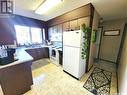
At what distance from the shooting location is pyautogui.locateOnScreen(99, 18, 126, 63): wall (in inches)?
144

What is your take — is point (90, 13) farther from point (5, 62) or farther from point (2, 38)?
point (2, 38)

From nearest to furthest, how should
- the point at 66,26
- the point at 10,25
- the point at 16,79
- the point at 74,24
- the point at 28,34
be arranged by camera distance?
1. the point at 16,79
2. the point at 74,24
3. the point at 10,25
4. the point at 66,26
5. the point at 28,34

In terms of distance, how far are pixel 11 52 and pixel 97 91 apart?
7.93ft

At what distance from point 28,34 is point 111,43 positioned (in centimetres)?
491

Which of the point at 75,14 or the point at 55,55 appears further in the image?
the point at 55,55

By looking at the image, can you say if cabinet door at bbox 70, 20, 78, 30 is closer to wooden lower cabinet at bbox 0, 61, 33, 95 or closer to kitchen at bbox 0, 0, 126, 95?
kitchen at bbox 0, 0, 126, 95

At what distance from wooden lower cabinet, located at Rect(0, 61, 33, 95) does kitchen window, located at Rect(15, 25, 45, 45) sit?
2.62 m

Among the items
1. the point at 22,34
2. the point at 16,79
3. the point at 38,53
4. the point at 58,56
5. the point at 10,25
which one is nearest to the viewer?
the point at 16,79

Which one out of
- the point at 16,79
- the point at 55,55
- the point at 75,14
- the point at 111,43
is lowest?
the point at 16,79

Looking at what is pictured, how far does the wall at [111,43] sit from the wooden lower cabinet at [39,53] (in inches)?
138

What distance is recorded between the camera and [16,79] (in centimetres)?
160

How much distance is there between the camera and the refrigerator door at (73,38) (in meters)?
2.14

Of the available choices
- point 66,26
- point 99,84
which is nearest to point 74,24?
point 66,26

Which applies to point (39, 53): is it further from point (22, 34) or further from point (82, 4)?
point (82, 4)
